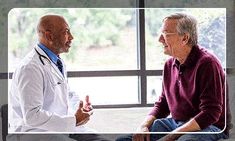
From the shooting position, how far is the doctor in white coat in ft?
5.55

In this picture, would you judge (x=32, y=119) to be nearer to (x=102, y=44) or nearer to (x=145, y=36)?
(x=102, y=44)

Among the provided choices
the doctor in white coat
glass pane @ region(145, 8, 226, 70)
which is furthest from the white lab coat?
glass pane @ region(145, 8, 226, 70)

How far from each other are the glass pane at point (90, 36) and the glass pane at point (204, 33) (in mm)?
55

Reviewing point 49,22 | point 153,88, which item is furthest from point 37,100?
Answer: point 153,88

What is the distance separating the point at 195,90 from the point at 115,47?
32 cm

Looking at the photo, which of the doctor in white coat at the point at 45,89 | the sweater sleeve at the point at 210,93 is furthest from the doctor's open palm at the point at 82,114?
the sweater sleeve at the point at 210,93

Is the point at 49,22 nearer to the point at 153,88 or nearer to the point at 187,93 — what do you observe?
the point at 153,88

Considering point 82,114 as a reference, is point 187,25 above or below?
above

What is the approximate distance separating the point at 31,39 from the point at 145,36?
40 cm

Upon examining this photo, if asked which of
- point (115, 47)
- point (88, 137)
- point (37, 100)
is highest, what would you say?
point (115, 47)

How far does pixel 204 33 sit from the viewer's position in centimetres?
173

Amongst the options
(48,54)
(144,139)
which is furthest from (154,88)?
(48,54)

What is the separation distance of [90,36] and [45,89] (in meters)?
0.24

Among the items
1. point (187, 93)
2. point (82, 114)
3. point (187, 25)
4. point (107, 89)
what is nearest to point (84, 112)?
point (82, 114)
